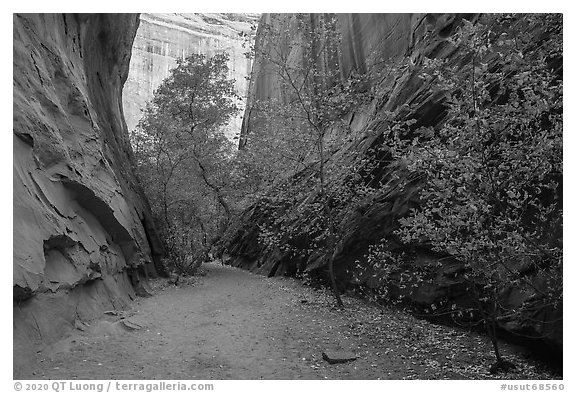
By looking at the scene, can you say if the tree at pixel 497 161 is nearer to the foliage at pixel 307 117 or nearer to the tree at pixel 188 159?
the foliage at pixel 307 117

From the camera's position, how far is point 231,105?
907 inches

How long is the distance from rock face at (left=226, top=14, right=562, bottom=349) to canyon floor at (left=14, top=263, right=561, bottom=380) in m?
0.79

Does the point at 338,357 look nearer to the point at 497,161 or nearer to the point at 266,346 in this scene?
the point at 266,346

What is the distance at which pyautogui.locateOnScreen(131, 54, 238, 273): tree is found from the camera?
57.1ft

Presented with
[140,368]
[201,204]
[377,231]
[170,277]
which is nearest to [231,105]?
[201,204]

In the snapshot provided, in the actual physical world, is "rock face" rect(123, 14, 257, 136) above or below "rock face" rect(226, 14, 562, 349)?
above

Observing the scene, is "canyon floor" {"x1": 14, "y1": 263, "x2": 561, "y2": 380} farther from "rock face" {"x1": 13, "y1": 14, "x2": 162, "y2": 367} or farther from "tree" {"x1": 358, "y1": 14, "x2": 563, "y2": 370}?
"tree" {"x1": 358, "y1": 14, "x2": 563, "y2": 370}

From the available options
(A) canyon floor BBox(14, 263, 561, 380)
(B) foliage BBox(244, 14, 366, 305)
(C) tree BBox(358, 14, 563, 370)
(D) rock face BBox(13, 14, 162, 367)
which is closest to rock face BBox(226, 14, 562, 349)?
(B) foliage BBox(244, 14, 366, 305)

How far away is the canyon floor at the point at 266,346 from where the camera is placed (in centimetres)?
655

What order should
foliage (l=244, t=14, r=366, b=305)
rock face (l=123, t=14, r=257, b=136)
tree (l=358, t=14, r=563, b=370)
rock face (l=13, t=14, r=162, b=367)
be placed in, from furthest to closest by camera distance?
rock face (l=123, t=14, r=257, b=136)
foliage (l=244, t=14, r=366, b=305)
rock face (l=13, t=14, r=162, b=367)
tree (l=358, t=14, r=563, b=370)

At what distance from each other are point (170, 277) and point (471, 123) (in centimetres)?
1484

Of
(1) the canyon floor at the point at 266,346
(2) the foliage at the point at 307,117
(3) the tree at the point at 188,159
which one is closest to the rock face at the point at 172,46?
(3) the tree at the point at 188,159

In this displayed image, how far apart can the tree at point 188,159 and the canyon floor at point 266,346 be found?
650 cm

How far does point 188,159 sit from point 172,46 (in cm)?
8687
